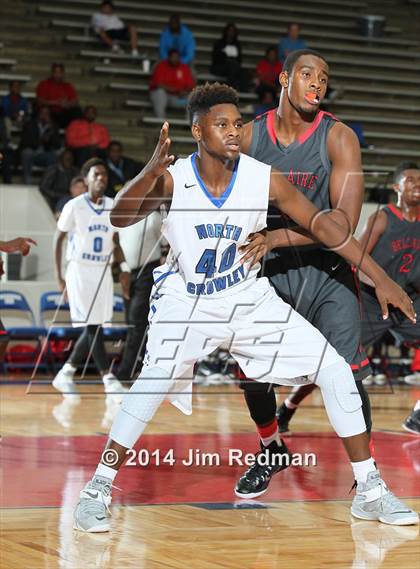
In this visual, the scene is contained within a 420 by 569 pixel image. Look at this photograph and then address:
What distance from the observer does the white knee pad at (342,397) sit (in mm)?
4598

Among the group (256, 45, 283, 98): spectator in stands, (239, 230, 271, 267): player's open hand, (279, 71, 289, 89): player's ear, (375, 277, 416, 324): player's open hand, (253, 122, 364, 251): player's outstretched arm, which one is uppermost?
(279, 71, 289, 89): player's ear

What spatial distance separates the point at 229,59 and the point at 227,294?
13.1 metres

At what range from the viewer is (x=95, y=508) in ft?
14.2

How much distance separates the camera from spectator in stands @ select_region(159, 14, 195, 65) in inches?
666

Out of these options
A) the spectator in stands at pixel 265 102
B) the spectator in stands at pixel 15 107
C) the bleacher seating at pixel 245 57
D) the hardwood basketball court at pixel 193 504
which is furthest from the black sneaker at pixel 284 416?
the spectator in stands at pixel 265 102

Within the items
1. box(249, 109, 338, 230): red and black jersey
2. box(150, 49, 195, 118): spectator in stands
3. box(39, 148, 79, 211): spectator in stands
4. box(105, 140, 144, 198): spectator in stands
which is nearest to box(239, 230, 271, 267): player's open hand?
box(249, 109, 338, 230): red and black jersey

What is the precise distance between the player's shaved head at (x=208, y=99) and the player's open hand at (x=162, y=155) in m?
0.46

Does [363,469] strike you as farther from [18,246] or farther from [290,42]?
[290,42]

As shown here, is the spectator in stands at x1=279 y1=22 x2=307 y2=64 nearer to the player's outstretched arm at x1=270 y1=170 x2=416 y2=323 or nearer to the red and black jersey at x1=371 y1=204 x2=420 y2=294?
the red and black jersey at x1=371 y1=204 x2=420 y2=294

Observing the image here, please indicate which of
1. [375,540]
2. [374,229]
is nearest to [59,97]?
[374,229]

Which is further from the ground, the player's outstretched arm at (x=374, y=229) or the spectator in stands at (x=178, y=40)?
the player's outstretched arm at (x=374, y=229)

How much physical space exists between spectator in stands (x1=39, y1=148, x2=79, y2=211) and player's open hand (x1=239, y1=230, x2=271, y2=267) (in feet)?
29.7

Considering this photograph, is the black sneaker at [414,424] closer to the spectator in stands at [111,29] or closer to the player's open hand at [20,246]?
the player's open hand at [20,246]

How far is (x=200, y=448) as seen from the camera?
681 centimetres
